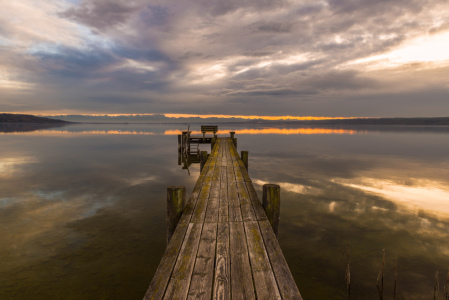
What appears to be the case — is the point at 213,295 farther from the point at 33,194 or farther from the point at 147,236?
the point at 33,194

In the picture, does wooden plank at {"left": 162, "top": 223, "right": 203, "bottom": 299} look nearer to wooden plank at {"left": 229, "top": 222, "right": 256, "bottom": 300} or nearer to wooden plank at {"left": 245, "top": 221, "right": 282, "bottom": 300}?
wooden plank at {"left": 229, "top": 222, "right": 256, "bottom": 300}

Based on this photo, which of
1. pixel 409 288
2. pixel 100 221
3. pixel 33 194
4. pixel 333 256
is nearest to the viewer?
pixel 409 288

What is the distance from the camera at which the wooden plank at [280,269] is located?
312 centimetres

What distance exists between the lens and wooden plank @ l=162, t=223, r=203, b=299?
3.11 metres

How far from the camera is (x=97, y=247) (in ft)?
25.3

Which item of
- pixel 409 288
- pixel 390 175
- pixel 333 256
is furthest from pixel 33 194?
pixel 390 175

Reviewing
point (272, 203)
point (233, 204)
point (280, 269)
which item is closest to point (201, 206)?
point (233, 204)

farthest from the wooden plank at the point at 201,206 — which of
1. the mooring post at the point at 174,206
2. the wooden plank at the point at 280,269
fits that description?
the wooden plank at the point at 280,269

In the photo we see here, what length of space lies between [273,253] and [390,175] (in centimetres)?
1942

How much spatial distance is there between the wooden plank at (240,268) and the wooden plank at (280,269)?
0.39m

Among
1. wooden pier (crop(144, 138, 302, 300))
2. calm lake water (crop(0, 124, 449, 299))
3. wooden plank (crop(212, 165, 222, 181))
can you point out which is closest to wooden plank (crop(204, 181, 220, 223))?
wooden pier (crop(144, 138, 302, 300))

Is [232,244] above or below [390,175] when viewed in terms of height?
above

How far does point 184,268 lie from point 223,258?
25.6 inches

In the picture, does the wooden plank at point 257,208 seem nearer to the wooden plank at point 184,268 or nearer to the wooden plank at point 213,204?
the wooden plank at point 213,204
